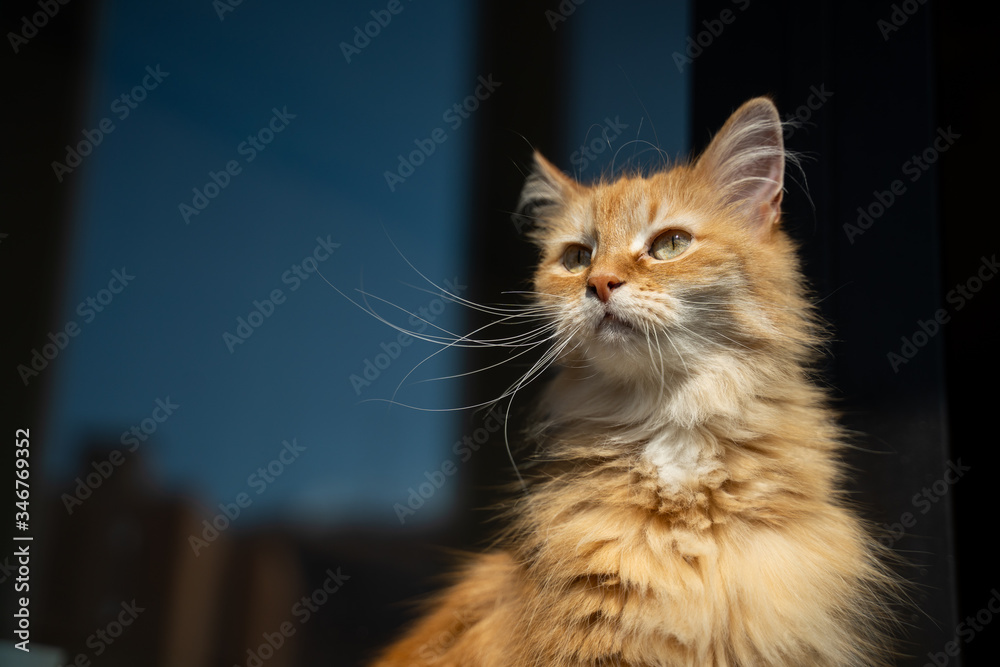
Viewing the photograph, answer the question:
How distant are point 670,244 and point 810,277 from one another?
516mm

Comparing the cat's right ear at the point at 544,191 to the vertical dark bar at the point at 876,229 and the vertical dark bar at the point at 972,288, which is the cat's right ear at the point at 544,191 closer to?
the vertical dark bar at the point at 876,229

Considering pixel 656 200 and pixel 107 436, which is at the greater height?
pixel 656 200

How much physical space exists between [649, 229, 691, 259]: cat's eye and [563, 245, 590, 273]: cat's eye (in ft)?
0.59

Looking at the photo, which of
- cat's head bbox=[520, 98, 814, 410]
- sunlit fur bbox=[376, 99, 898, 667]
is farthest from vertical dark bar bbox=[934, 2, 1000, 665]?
cat's head bbox=[520, 98, 814, 410]

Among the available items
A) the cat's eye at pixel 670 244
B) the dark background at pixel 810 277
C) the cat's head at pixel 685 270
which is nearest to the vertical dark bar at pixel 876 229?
the dark background at pixel 810 277

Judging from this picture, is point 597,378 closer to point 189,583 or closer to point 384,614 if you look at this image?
point 384,614

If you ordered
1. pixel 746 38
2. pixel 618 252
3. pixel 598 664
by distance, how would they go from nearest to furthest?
pixel 598 664, pixel 618 252, pixel 746 38

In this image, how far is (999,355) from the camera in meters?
1.38

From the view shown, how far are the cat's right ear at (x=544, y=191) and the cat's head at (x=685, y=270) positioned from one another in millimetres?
90

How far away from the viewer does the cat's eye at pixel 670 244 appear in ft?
4.34

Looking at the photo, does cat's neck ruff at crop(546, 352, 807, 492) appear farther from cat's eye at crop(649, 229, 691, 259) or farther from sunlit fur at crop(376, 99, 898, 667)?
cat's eye at crop(649, 229, 691, 259)

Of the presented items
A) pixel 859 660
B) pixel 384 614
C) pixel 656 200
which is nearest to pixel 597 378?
pixel 656 200

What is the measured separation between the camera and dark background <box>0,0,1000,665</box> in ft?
4.62

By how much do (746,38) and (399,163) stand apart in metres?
1.05
